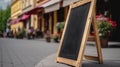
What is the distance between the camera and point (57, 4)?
27.2m

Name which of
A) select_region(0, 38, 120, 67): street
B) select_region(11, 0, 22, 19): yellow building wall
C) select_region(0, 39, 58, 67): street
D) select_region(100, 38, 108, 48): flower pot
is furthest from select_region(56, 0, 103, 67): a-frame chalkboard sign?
select_region(11, 0, 22, 19): yellow building wall

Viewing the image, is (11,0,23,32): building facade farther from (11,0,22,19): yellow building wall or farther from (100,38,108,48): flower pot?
(100,38,108,48): flower pot

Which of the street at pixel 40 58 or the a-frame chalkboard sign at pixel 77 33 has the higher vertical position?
the a-frame chalkboard sign at pixel 77 33

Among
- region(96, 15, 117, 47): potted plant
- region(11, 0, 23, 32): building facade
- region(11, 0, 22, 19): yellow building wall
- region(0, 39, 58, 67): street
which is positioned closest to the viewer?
region(0, 39, 58, 67): street

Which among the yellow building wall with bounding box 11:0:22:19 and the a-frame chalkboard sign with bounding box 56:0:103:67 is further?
the yellow building wall with bounding box 11:0:22:19

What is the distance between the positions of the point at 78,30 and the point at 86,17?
15.7 inches

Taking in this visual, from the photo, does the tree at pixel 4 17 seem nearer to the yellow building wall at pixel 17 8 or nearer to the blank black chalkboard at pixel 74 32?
the yellow building wall at pixel 17 8

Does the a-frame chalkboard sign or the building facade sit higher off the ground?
the building facade

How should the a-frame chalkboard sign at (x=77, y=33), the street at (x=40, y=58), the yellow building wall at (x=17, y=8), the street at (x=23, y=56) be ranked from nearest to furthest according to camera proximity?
the a-frame chalkboard sign at (x=77, y=33)
the street at (x=40, y=58)
the street at (x=23, y=56)
the yellow building wall at (x=17, y=8)

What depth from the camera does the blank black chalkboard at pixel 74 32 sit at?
8.15 metres

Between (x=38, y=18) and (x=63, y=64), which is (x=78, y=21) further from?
(x=38, y=18)

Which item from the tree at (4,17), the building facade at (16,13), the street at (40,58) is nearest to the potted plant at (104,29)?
the street at (40,58)

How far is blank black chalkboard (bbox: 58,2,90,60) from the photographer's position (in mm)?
8148

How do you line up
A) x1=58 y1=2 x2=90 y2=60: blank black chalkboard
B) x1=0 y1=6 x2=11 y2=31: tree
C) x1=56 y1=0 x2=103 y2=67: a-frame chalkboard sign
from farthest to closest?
1. x1=0 y1=6 x2=11 y2=31: tree
2. x1=58 y1=2 x2=90 y2=60: blank black chalkboard
3. x1=56 y1=0 x2=103 y2=67: a-frame chalkboard sign
